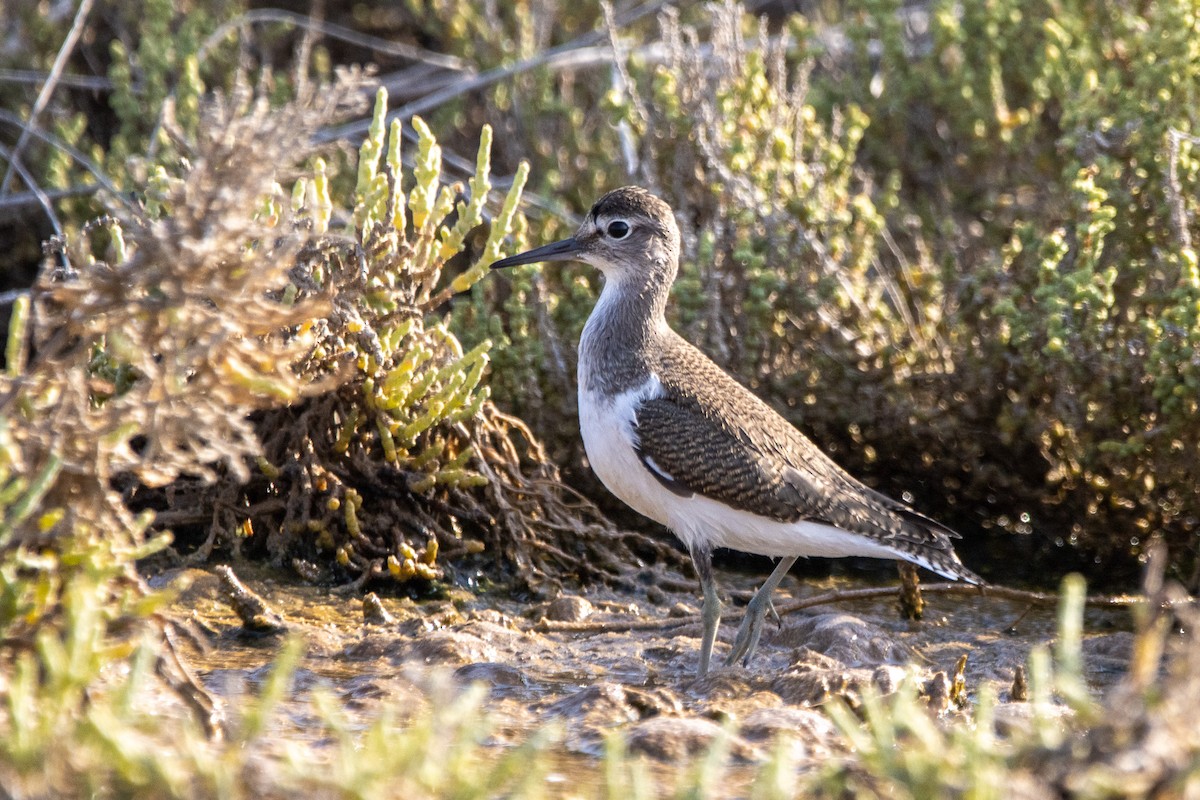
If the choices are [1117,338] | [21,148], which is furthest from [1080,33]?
[21,148]

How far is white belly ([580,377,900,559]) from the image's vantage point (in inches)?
199

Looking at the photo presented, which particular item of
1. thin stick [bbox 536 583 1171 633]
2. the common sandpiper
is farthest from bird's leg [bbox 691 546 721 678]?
thin stick [bbox 536 583 1171 633]

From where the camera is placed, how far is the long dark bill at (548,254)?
5.58 meters

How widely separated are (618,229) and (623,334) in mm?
511

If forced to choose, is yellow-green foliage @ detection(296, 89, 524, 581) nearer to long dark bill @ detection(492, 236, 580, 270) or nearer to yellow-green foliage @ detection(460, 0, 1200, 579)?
long dark bill @ detection(492, 236, 580, 270)

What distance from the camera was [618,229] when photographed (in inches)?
222

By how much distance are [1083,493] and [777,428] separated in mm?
1741

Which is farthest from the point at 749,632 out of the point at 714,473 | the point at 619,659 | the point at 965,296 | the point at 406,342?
the point at 965,296

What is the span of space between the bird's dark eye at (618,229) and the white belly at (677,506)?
0.73 meters

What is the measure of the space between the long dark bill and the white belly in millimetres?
701

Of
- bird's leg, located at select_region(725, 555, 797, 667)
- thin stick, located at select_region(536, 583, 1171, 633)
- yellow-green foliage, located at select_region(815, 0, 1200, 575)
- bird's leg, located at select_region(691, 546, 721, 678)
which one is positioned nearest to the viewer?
bird's leg, located at select_region(691, 546, 721, 678)

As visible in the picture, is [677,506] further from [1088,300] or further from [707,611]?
[1088,300]

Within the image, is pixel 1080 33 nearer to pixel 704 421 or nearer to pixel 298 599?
pixel 704 421

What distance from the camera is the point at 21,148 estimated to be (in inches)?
290
